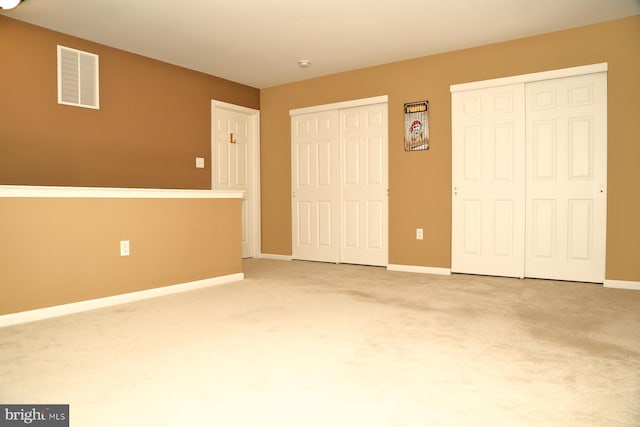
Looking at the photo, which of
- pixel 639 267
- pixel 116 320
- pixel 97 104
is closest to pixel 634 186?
pixel 639 267

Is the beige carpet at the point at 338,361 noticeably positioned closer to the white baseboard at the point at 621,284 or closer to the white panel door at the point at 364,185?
the white baseboard at the point at 621,284

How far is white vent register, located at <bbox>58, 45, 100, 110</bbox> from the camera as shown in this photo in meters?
4.27

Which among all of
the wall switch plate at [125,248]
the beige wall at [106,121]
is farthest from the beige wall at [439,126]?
the wall switch plate at [125,248]

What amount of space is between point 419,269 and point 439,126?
5.46 feet

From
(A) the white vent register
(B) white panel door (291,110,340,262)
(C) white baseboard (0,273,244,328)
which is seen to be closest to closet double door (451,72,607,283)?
(B) white panel door (291,110,340,262)

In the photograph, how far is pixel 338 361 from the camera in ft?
7.22

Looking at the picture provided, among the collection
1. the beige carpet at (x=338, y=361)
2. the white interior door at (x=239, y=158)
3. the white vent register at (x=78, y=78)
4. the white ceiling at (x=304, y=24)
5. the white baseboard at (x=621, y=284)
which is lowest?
the beige carpet at (x=338, y=361)

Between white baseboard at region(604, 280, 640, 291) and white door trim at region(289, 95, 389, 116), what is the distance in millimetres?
3036

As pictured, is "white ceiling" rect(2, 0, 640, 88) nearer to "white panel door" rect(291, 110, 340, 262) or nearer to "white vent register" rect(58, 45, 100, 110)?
"white vent register" rect(58, 45, 100, 110)

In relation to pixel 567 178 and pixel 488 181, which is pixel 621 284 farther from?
pixel 488 181

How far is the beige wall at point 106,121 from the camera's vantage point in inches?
156

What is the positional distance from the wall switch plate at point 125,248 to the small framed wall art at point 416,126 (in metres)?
3.25

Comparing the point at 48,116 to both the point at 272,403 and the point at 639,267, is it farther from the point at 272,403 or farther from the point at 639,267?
the point at 639,267

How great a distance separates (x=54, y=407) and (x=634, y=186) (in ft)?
15.2
